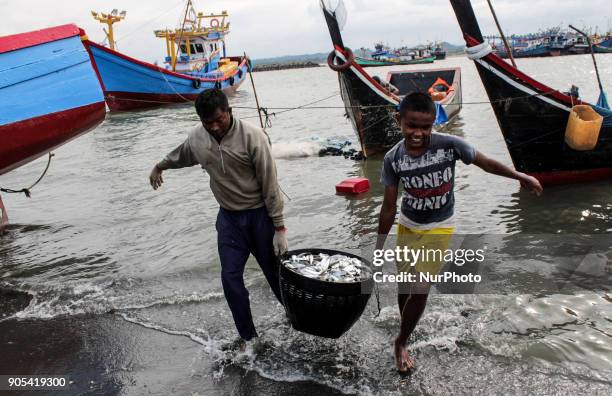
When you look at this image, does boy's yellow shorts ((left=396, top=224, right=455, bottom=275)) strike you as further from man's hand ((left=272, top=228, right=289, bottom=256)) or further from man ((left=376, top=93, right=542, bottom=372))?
man's hand ((left=272, top=228, right=289, bottom=256))

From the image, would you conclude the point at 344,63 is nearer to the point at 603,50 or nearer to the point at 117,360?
the point at 117,360

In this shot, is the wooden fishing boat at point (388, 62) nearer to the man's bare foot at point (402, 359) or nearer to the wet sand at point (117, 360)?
the wet sand at point (117, 360)

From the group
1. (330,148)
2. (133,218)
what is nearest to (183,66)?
(330,148)

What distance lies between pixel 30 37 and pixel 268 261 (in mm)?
4929

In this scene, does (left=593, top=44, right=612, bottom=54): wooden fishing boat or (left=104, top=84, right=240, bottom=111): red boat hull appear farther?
(left=593, top=44, right=612, bottom=54): wooden fishing boat

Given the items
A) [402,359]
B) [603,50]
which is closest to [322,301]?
[402,359]

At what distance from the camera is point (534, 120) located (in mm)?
7328

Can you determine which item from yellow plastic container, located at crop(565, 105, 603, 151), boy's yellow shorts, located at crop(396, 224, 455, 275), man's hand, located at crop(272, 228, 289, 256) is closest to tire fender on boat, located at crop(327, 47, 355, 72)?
yellow plastic container, located at crop(565, 105, 603, 151)

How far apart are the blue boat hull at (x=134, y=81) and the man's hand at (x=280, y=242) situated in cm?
2101

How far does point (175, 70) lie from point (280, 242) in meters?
30.7

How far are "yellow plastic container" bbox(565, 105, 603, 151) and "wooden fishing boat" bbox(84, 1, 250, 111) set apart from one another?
17217 mm

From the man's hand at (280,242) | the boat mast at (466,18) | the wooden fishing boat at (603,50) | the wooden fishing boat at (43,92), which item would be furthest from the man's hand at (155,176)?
the wooden fishing boat at (603,50)

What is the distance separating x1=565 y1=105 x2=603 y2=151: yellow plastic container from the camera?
268 inches

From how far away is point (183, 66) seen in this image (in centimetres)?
3238
